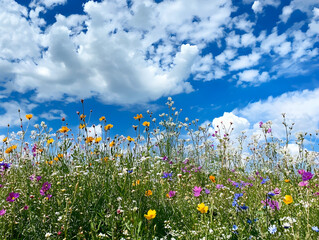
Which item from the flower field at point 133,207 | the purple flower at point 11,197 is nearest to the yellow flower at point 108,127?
the flower field at point 133,207

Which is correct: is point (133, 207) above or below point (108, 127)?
below

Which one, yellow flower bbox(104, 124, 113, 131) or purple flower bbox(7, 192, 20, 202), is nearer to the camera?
purple flower bbox(7, 192, 20, 202)

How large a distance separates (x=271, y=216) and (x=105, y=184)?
1747 millimetres

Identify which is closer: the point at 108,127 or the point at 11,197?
the point at 11,197

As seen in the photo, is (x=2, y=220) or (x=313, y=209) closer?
(x=2, y=220)

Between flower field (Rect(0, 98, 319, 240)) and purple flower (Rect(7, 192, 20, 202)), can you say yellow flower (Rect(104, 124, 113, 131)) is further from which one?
purple flower (Rect(7, 192, 20, 202))

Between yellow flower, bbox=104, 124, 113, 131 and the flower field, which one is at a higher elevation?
yellow flower, bbox=104, 124, 113, 131

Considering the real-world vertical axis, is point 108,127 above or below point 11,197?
above

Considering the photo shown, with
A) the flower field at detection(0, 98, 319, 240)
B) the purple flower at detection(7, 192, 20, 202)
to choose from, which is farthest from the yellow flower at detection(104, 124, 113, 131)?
the purple flower at detection(7, 192, 20, 202)

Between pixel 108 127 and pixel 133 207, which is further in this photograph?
pixel 108 127

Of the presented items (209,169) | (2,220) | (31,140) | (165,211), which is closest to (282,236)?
(165,211)

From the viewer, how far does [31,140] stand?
5676 mm

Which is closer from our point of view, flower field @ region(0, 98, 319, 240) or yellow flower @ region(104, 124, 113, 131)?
flower field @ region(0, 98, 319, 240)

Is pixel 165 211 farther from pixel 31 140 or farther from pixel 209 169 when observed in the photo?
pixel 31 140
